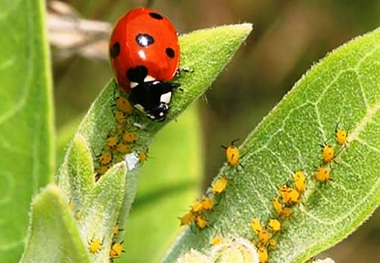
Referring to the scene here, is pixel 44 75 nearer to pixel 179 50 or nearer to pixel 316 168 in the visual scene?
pixel 179 50

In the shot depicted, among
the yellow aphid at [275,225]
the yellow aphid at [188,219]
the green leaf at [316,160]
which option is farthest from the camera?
the yellow aphid at [188,219]

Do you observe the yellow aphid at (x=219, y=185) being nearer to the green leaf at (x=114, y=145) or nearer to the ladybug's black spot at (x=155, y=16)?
the green leaf at (x=114, y=145)

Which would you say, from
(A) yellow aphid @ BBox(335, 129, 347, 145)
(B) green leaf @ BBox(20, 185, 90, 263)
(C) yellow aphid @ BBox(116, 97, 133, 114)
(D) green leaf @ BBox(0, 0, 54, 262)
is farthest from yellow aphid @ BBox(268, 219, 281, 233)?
(D) green leaf @ BBox(0, 0, 54, 262)

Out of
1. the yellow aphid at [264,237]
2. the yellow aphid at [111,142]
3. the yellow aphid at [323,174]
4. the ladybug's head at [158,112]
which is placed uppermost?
the ladybug's head at [158,112]

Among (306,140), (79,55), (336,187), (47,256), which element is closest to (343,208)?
(336,187)

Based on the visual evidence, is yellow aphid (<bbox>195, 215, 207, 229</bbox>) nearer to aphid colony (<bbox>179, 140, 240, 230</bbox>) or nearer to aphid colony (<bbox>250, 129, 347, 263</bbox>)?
aphid colony (<bbox>179, 140, 240, 230</bbox>)

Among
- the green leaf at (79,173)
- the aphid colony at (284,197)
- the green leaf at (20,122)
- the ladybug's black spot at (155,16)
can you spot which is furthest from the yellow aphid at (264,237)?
the ladybug's black spot at (155,16)
